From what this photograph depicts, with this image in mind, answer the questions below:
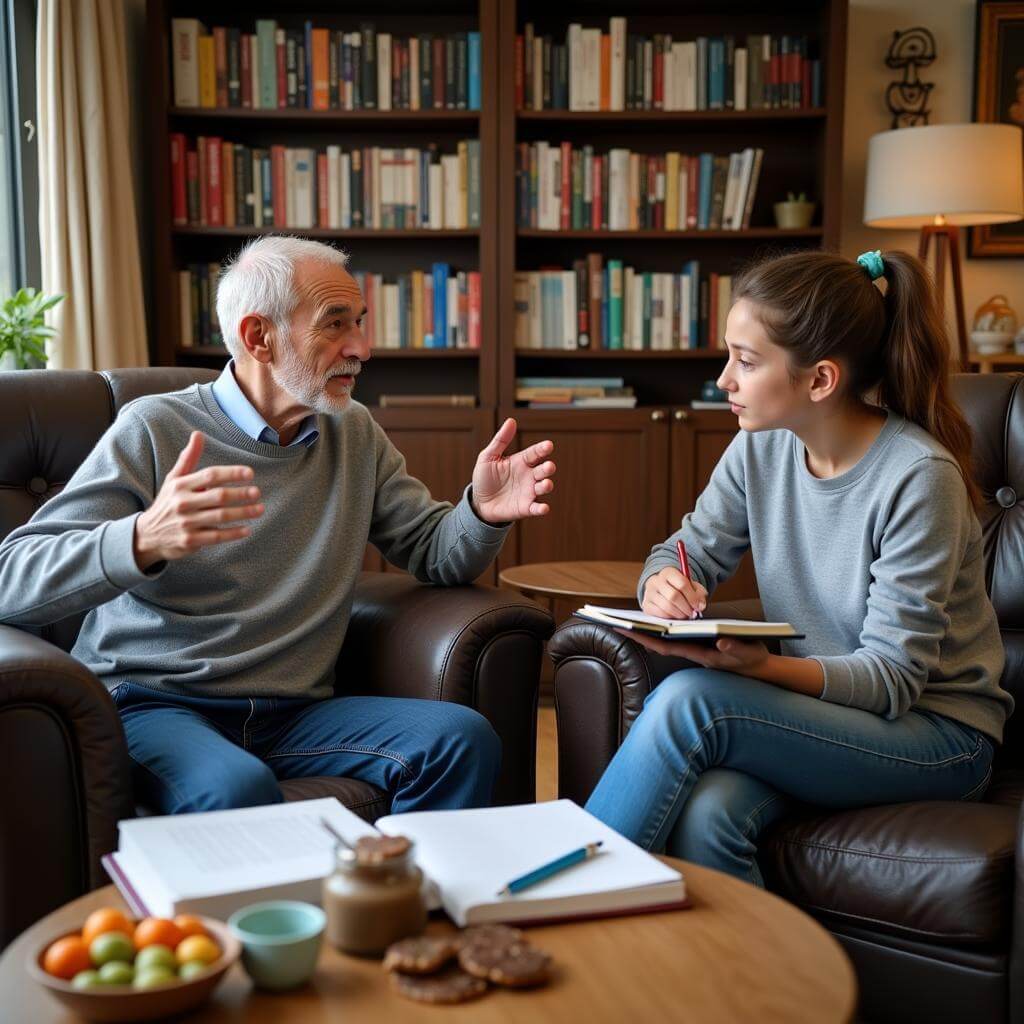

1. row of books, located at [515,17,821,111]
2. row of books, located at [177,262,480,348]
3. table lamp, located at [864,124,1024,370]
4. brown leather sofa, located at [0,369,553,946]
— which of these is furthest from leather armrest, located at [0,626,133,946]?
table lamp, located at [864,124,1024,370]

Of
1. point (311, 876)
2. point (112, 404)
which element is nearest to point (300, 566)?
point (112, 404)

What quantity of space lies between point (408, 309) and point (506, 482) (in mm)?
1995

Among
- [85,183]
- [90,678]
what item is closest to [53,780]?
[90,678]

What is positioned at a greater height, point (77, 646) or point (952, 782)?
point (77, 646)

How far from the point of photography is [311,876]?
1047mm

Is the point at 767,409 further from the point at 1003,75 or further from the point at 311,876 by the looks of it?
the point at 1003,75

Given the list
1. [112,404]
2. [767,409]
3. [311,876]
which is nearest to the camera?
[311,876]

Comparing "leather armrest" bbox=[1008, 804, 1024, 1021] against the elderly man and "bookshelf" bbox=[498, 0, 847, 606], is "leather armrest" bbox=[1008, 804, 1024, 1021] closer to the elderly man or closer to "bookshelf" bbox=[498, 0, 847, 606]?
the elderly man

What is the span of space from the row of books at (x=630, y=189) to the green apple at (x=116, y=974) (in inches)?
124

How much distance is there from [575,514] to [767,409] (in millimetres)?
2011

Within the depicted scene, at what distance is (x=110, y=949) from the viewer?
2.97 feet

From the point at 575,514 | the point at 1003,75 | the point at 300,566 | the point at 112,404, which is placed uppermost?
the point at 1003,75

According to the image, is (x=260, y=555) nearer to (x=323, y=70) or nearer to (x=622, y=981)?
(x=622, y=981)

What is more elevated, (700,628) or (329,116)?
(329,116)
